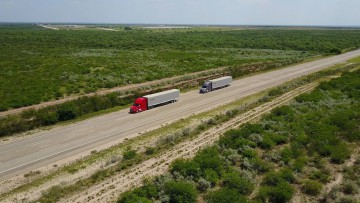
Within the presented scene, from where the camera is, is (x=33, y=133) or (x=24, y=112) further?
(x=24, y=112)

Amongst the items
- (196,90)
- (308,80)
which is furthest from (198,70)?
(308,80)

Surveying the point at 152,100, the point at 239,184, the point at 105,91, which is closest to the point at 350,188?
the point at 239,184

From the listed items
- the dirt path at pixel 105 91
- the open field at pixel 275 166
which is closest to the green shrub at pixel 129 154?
the open field at pixel 275 166

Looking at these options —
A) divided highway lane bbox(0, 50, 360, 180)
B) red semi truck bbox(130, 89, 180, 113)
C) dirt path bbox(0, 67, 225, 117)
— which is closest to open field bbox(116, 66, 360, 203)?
divided highway lane bbox(0, 50, 360, 180)

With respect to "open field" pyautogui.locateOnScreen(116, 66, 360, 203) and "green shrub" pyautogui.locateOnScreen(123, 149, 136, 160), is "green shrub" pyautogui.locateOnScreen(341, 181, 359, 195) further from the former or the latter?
"green shrub" pyautogui.locateOnScreen(123, 149, 136, 160)

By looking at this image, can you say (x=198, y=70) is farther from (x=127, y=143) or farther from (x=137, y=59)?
(x=127, y=143)

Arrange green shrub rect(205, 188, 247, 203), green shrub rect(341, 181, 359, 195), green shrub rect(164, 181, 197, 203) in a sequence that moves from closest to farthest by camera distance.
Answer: green shrub rect(205, 188, 247, 203) < green shrub rect(164, 181, 197, 203) < green shrub rect(341, 181, 359, 195)

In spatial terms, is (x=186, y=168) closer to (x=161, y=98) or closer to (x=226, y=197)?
(x=226, y=197)
